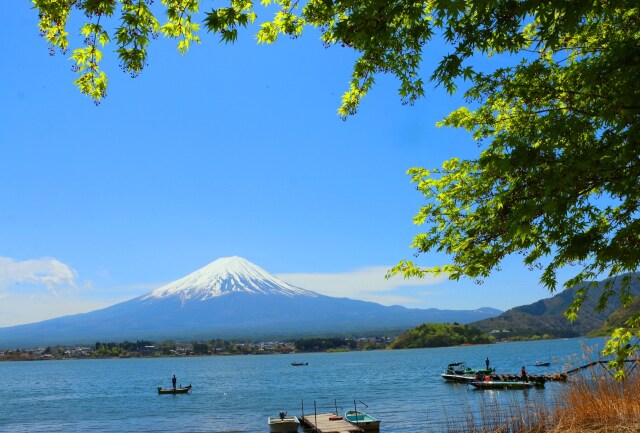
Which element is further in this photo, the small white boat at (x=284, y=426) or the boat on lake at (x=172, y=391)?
the boat on lake at (x=172, y=391)

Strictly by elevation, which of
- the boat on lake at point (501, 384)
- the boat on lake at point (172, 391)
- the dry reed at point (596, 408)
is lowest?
the boat on lake at point (172, 391)

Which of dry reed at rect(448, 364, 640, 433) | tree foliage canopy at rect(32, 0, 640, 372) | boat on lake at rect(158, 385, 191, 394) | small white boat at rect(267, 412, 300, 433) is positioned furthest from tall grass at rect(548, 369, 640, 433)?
boat on lake at rect(158, 385, 191, 394)

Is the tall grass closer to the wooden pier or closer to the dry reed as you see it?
the dry reed

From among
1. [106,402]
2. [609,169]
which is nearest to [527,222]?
[609,169]

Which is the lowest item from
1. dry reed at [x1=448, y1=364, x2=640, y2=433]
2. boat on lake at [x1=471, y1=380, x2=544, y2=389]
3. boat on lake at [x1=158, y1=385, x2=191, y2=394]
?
boat on lake at [x1=158, y1=385, x2=191, y2=394]

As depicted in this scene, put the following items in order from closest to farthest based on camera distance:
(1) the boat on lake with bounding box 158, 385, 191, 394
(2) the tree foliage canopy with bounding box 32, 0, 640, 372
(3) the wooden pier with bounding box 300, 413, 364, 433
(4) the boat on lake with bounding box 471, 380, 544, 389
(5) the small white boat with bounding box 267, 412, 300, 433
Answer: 1. (2) the tree foliage canopy with bounding box 32, 0, 640, 372
2. (3) the wooden pier with bounding box 300, 413, 364, 433
3. (5) the small white boat with bounding box 267, 412, 300, 433
4. (4) the boat on lake with bounding box 471, 380, 544, 389
5. (1) the boat on lake with bounding box 158, 385, 191, 394

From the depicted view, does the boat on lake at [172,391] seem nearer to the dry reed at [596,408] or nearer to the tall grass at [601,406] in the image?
the dry reed at [596,408]

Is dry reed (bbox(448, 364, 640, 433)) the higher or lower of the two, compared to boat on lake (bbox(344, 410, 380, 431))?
higher

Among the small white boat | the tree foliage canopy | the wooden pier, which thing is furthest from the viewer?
the small white boat

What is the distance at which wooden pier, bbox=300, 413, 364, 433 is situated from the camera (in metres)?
30.3

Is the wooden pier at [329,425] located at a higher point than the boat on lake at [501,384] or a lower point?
higher

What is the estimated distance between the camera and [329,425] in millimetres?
32750

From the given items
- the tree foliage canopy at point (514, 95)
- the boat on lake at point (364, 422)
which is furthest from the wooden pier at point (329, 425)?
the tree foliage canopy at point (514, 95)

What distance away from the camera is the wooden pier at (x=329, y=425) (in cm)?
3027
